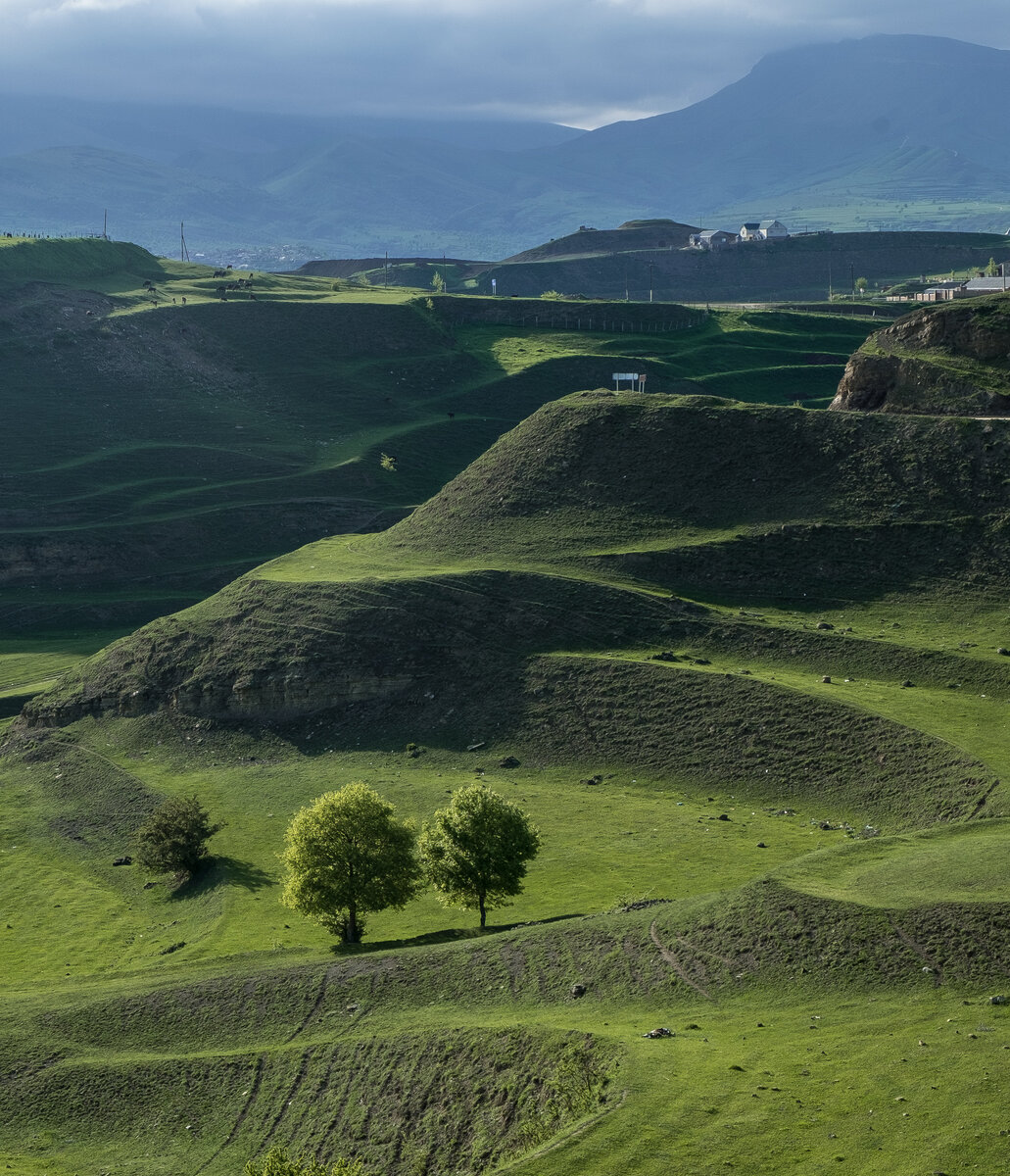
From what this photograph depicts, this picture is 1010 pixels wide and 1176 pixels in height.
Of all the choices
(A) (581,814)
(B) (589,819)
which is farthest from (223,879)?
(B) (589,819)

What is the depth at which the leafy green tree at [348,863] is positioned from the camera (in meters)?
66.4

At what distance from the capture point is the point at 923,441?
→ 10594 centimetres

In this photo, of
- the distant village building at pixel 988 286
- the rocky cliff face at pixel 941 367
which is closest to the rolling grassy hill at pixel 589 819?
the rocky cliff face at pixel 941 367

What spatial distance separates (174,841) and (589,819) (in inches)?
936

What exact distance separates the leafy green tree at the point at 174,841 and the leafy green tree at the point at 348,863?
15587 mm

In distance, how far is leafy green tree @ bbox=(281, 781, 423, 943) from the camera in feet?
218

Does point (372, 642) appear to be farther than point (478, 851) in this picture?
Yes

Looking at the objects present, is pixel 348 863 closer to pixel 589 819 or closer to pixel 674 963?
pixel 589 819

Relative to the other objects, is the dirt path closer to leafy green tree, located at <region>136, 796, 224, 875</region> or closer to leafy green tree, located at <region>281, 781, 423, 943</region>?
leafy green tree, located at <region>281, 781, 423, 943</region>

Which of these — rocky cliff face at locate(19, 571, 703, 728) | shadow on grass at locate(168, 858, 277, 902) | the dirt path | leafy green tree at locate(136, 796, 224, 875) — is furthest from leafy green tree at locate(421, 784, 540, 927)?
rocky cliff face at locate(19, 571, 703, 728)

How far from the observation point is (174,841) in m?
81.5

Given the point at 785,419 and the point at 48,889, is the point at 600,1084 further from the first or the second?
the point at 785,419

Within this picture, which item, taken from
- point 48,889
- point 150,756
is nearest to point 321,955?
point 48,889

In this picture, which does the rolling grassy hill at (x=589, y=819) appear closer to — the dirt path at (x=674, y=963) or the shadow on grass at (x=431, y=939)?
the dirt path at (x=674, y=963)
